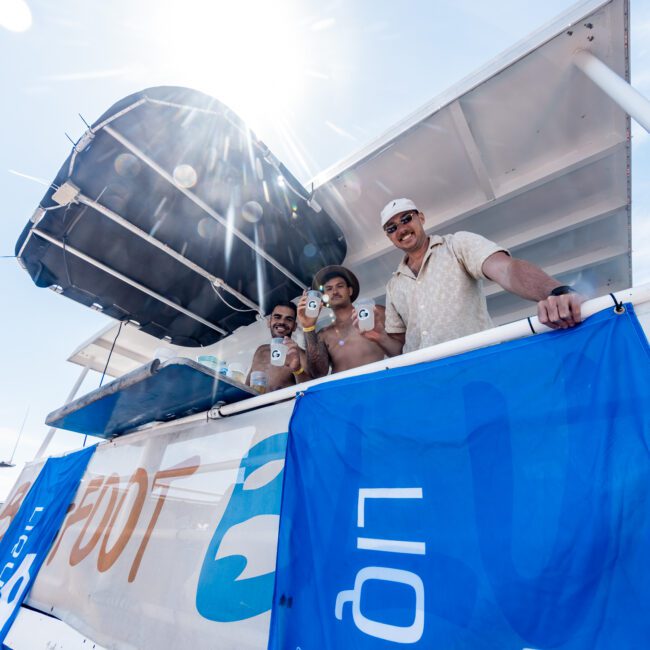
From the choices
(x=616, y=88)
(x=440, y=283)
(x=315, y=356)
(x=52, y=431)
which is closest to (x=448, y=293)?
(x=440, y=283)

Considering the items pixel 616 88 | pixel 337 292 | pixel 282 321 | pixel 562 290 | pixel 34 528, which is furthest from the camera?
pixel 34 528

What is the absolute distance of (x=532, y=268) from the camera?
4.32 feet

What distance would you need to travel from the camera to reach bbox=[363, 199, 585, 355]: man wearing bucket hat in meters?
1.43

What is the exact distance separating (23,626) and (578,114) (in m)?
4.73

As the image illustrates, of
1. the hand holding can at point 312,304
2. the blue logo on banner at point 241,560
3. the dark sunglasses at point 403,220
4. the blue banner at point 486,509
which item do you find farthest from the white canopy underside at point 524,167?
the blue logo on banner at point 241,560

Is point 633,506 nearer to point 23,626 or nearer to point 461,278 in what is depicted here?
point 461,278

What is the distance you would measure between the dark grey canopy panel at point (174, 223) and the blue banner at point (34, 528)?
151 cm

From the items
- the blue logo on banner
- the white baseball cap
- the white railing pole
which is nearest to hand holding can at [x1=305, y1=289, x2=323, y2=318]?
the white railing pole

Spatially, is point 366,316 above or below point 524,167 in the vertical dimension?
below

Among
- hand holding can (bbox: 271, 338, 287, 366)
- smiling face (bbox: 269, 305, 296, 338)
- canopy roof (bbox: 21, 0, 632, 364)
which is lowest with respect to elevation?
hand holding can (bbox: 271, 338, 287, 366)

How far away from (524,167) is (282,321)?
2.06m

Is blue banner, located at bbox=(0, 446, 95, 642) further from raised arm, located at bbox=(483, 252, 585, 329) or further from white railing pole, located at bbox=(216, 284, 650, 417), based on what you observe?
raised arm, located at bbox=(483, 252, 585, 329)

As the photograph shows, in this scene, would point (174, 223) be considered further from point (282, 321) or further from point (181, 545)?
point (181, 545)

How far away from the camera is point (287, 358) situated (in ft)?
8.32
